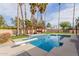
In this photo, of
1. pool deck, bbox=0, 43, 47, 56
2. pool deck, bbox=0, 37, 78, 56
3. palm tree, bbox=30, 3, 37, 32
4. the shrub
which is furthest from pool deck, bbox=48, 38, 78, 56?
the shrub

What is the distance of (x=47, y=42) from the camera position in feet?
7.47

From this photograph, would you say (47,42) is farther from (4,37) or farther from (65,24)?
(4,37)

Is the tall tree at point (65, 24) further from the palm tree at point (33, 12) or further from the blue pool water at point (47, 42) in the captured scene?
the palm tree at point (33, 12)

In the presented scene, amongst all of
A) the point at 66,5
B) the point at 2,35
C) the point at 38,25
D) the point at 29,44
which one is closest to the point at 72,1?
the point at 66,5

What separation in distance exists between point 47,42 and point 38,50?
0.12 metres

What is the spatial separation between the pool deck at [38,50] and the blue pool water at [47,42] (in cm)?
4

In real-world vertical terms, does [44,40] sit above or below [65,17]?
below

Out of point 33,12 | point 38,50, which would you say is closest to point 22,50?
point 38,50

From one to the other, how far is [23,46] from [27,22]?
0.25 meters

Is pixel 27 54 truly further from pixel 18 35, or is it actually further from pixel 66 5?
pixel 66 5

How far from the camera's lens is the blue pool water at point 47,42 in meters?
2.28

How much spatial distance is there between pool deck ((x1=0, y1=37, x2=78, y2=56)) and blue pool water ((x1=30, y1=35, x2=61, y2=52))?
4 centimetres

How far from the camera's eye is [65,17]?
227cm

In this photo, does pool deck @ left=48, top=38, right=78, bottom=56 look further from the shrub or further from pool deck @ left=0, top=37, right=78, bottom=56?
the shrub
